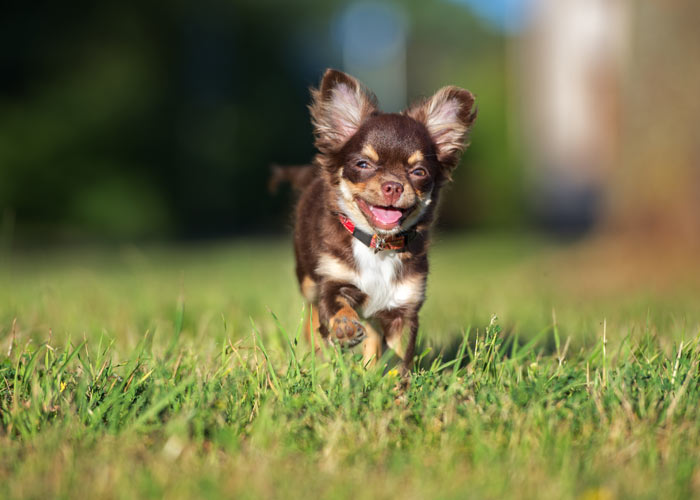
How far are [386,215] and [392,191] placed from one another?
0.18m

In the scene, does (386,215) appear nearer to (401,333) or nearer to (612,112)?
(401,333)

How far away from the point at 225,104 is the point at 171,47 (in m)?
2.93

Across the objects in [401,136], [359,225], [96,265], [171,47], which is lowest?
[96,265]

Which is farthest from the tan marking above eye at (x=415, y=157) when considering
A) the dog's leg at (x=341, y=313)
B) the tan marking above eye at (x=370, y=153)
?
the dog's leg at (x=341, y=313)

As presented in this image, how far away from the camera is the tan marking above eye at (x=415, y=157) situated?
3.82m

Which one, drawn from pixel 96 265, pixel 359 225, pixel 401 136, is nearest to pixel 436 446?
pixel 359 225

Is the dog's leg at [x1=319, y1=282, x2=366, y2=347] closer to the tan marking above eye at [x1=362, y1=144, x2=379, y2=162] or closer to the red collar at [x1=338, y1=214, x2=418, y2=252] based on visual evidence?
the red collar at [x1=338, y1=214, x2=418, y2=252]

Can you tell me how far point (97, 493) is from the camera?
7.53 feet

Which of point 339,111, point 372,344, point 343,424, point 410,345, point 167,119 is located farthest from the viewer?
point 167,119

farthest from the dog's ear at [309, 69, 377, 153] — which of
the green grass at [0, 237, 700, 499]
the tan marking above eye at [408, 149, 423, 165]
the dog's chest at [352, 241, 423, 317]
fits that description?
the green grass at [0, 237, 700, 499]

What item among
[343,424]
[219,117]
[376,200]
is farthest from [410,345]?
[219,117]

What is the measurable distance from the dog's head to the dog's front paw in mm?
489

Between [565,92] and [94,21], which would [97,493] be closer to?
[565,92]

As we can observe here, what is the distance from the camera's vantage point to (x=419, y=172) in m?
3.84
